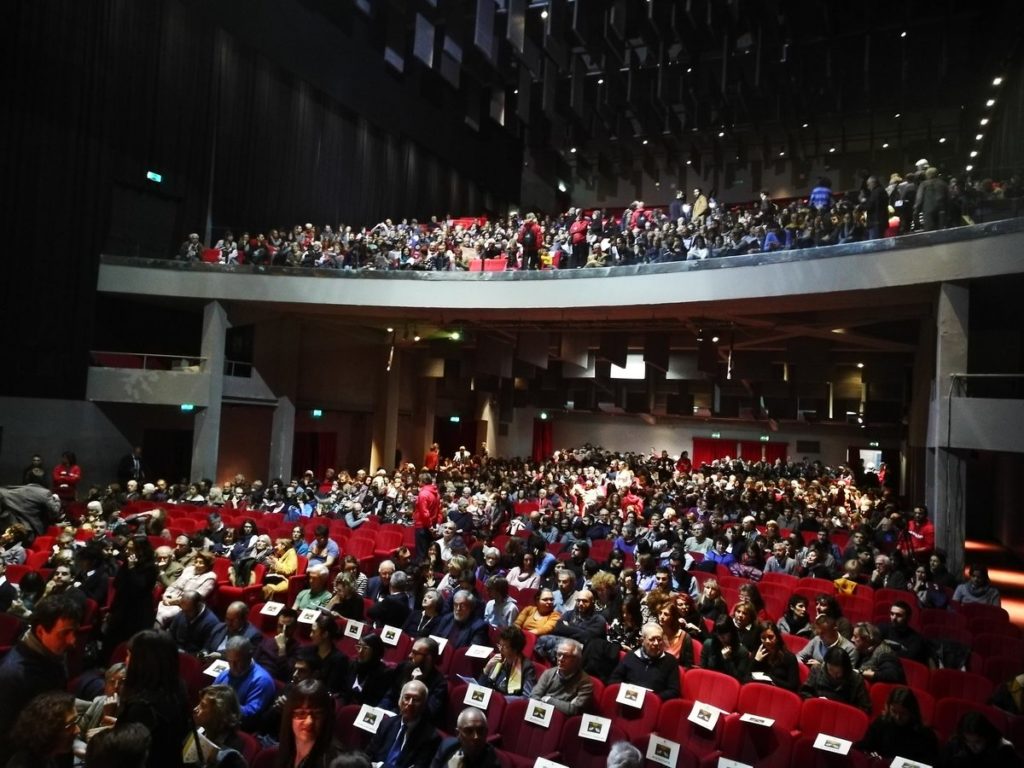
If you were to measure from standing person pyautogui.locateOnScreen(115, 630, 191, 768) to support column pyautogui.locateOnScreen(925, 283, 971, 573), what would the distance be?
30.8 feet

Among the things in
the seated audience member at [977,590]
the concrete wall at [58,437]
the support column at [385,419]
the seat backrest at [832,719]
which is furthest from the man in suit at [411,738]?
the support column at [385,419]

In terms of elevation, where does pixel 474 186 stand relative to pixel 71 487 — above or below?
above

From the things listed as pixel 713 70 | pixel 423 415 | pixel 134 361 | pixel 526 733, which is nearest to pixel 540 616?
pixel 526 733

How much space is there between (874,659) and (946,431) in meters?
5.57

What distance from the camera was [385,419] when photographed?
20922mm

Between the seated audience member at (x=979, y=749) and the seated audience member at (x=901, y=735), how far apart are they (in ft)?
0.64

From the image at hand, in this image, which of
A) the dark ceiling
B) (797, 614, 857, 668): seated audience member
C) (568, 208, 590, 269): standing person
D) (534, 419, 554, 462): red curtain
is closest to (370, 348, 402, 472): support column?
the dark ceiling

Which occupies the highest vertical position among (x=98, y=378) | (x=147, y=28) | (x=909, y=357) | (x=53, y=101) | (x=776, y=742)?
(x=147, y=28)

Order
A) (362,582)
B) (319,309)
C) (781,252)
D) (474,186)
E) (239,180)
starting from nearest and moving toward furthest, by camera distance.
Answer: (362,582) < (781,252) < (319,309) < (239,180) < (474,186)

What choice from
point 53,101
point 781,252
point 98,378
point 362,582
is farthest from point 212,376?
point 781,252

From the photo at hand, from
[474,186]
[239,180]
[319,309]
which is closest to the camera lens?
[319,309]

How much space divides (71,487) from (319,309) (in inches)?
230

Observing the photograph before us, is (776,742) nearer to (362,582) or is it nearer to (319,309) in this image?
(362,582)

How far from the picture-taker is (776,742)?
400 centimetres
